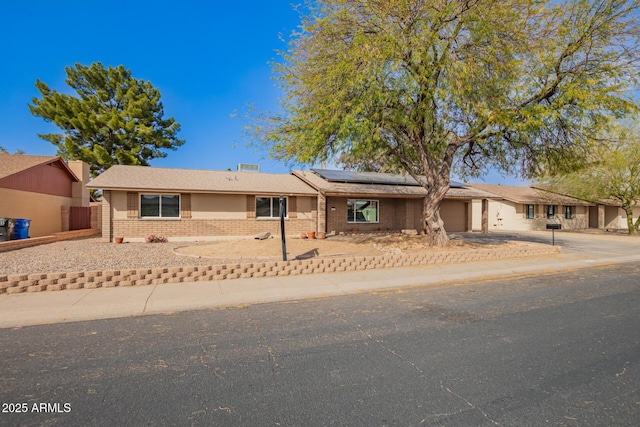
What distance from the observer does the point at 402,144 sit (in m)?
14.7

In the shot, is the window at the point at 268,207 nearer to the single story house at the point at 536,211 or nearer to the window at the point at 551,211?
the single story house at the point at 536,211

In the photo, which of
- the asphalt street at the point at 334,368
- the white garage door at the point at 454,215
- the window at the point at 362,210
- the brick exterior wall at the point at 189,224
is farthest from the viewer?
the white garage door at the point at 454,215

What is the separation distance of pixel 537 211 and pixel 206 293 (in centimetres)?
3313

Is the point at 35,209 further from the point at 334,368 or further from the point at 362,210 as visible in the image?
the point at 334,368

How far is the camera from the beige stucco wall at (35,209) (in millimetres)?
15508

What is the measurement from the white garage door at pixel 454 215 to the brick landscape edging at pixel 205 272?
12426 mm

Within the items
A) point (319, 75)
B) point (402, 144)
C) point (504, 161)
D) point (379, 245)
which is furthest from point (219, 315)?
point (504, 161)

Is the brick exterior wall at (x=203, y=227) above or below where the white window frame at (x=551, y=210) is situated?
below

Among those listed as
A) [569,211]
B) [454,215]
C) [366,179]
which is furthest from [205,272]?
[569,211]

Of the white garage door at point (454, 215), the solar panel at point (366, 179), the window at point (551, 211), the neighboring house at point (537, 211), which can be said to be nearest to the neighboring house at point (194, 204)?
the solar panel at point (366, 179)

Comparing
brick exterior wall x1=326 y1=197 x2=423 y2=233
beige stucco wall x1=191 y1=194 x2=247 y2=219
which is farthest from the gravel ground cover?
brick exterior wall x1=326 y1=197 x2=423 y2=233

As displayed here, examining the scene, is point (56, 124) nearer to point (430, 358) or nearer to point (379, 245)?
point (379, 245)

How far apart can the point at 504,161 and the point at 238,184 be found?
13785mm

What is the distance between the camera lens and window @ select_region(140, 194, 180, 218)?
1608cm
